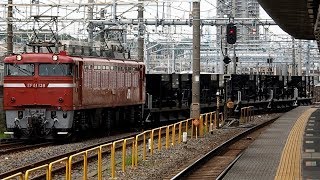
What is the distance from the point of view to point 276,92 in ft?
176

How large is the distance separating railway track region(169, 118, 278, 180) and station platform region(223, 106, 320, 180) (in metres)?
0.39

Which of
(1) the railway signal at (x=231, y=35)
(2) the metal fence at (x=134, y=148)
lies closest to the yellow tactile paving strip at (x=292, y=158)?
(2) the metal fence at (x=134, y=148)

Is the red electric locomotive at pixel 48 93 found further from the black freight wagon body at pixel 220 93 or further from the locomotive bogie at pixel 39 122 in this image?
the black freight wagon body at pixel 220 93

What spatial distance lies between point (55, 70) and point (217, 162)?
7.22 metres

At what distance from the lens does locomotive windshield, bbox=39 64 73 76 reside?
2267 cm

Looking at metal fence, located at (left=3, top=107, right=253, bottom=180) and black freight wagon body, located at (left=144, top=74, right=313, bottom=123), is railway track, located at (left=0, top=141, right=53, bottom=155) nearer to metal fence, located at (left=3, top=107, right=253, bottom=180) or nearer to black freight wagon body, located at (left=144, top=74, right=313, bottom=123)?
metal fence, located at (left=3, top=107, right=253, bottom=180)

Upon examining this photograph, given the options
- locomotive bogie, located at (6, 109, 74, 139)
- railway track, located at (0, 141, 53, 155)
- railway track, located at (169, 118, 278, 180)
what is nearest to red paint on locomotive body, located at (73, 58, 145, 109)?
locomotive bogie, located at (6, 109, 74, 139)

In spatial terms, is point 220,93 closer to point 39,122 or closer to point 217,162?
point 39,122

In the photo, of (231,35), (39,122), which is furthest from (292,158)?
(231,35)

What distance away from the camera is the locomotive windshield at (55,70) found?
2267cm

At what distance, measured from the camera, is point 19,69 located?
2328 centimetres

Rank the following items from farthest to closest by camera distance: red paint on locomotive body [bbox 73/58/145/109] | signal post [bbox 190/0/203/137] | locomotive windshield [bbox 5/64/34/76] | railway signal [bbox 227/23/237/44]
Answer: railway signal [bbox 227/23/237/44], signal post [bbox 190/0/203/137], red paint on locomotive body [bbox 73/58/145/109], locomotive windshield [bbox 5/64/34/76]

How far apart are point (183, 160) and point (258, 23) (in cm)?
3161

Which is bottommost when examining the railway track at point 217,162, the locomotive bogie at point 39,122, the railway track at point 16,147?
the railway track at point 217,162
